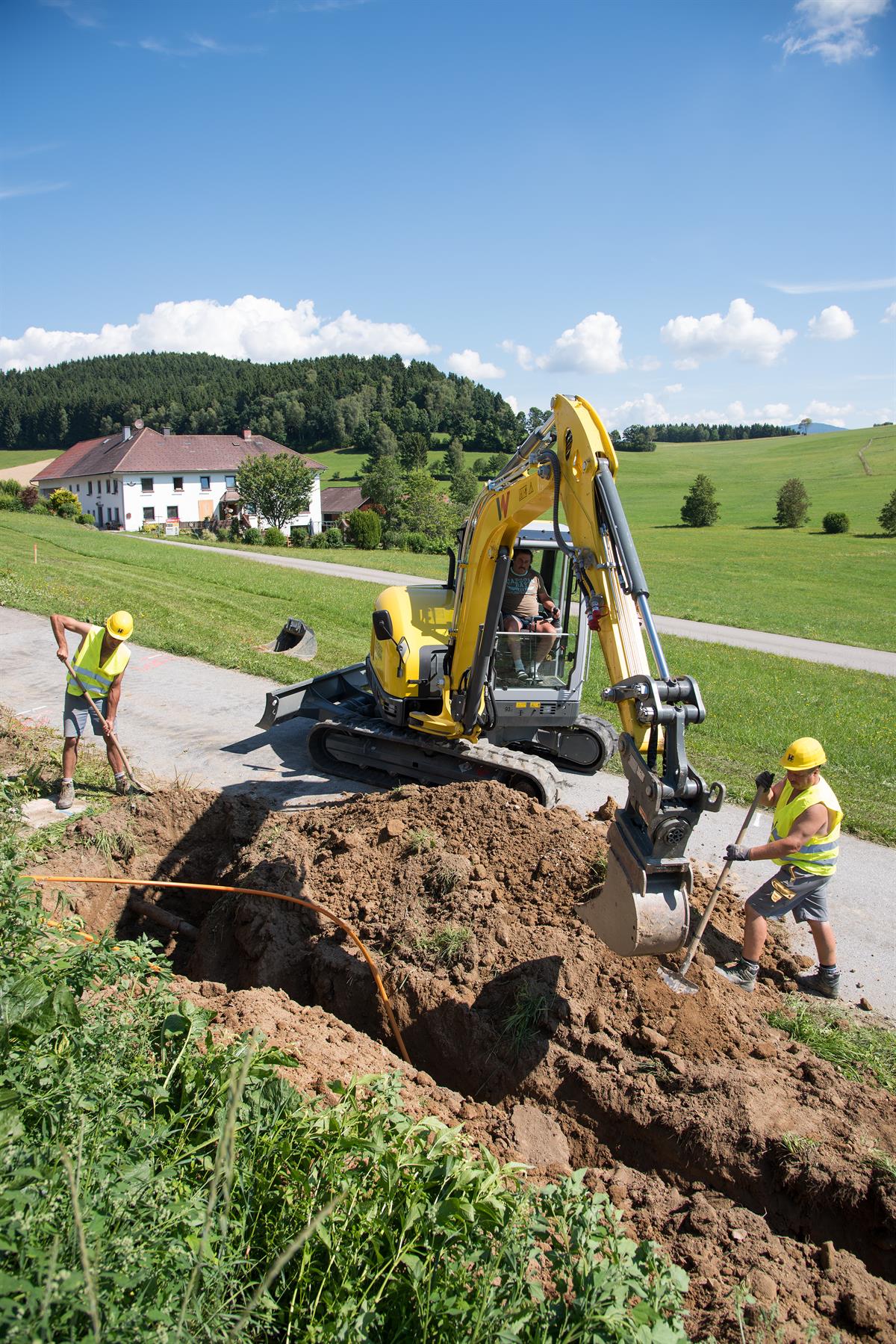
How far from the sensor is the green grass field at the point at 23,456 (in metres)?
94.8

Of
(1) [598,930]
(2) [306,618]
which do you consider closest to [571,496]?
(1) [598,930]

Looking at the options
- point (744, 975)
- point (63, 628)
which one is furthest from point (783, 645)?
point (63, 628)

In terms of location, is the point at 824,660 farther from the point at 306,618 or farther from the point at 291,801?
the point at 291,801

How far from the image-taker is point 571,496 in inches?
228

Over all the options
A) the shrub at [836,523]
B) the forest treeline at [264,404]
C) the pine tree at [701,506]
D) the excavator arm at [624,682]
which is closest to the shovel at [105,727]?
the excavator arm at [624,682]

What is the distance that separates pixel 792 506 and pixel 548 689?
59.0m

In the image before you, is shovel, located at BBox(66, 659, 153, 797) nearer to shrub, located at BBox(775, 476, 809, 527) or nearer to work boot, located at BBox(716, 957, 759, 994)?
work boot, located at BBox(716, 957, 759, 994)

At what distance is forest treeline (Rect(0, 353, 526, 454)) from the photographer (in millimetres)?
99625

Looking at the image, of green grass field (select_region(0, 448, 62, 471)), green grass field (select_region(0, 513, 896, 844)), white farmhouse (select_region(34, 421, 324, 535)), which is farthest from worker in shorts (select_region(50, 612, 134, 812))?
green grass field (select_region(0, 448, 62, 471))

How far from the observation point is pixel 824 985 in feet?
19.0

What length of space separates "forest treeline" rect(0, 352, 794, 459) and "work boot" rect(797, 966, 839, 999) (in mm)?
89208

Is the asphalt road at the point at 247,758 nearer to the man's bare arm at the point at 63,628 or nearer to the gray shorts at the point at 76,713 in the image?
the gray shorts at the point at 76,713

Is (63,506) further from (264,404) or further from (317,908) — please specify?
(264,404)

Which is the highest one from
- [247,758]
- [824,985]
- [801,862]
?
[801,862]
